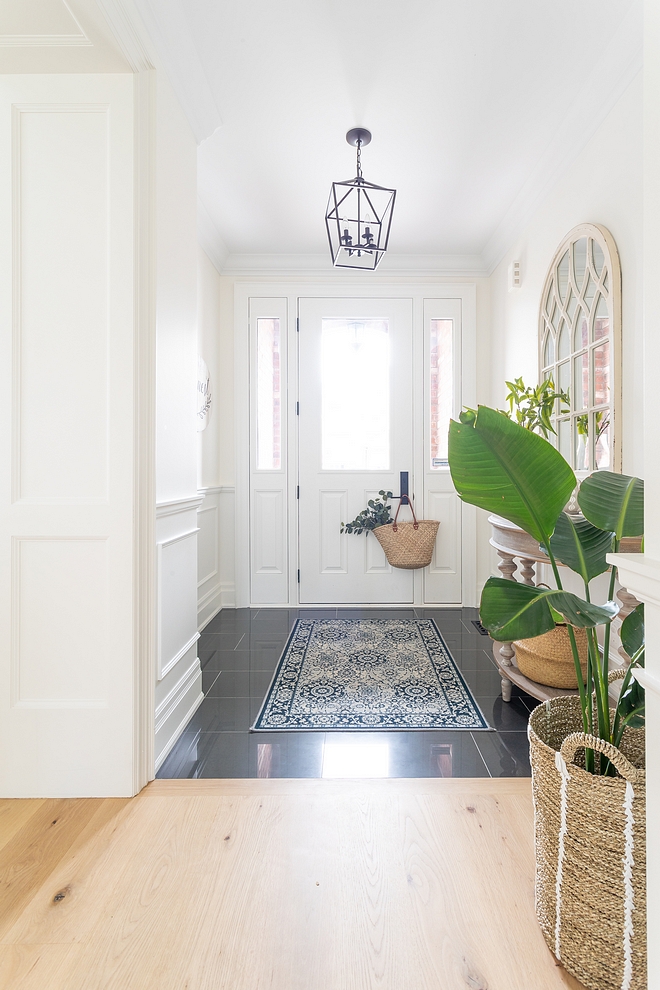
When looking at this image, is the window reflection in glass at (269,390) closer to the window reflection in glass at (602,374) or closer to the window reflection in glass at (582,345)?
the window reflection in glass at (582,345)

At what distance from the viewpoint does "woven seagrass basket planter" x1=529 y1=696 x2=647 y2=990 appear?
3.15 ft

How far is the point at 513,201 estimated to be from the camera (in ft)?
10.6

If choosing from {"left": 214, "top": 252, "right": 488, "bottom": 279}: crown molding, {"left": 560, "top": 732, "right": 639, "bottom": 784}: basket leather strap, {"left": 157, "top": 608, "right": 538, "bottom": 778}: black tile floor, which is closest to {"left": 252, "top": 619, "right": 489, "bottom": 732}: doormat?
{"left": 157, "top": 608, "right": 538, "bottom": 778}: black tile floor

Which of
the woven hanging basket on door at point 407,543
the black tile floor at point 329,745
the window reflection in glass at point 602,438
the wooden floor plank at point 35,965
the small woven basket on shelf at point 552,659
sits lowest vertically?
the black tile floor at point 329,745

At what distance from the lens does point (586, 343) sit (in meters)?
2.39

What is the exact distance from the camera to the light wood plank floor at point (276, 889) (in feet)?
3.58

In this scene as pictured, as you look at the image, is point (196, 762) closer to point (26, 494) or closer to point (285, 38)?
point (26, 494)

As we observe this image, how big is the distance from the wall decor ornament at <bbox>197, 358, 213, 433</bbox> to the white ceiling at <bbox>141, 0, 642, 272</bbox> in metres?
0.99

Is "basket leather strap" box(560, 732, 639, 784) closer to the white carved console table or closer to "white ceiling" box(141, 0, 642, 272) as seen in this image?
the white carved console table

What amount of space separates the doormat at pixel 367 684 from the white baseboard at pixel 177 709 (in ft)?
0.98

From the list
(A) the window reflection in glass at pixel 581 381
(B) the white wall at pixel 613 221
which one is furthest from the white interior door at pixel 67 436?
(A) the window reflection in glass at pixel 581 381

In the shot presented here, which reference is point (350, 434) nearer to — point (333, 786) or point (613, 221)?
point (613, 221)

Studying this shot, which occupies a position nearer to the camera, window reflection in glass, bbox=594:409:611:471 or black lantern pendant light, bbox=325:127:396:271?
window reflection in glass, bbox=594:409:611:471

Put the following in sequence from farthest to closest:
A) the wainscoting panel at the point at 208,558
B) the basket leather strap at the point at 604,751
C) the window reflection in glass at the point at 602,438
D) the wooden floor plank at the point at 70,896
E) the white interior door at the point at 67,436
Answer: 1. the wainscoting panel at the point at 208,558
2. the window reflection in glass at the point at 602,438
3. the white interior door at the point at 67,436
4. the wooden floor plank at the point at 70,896
5. the basket leather strap at the point at 604,751
